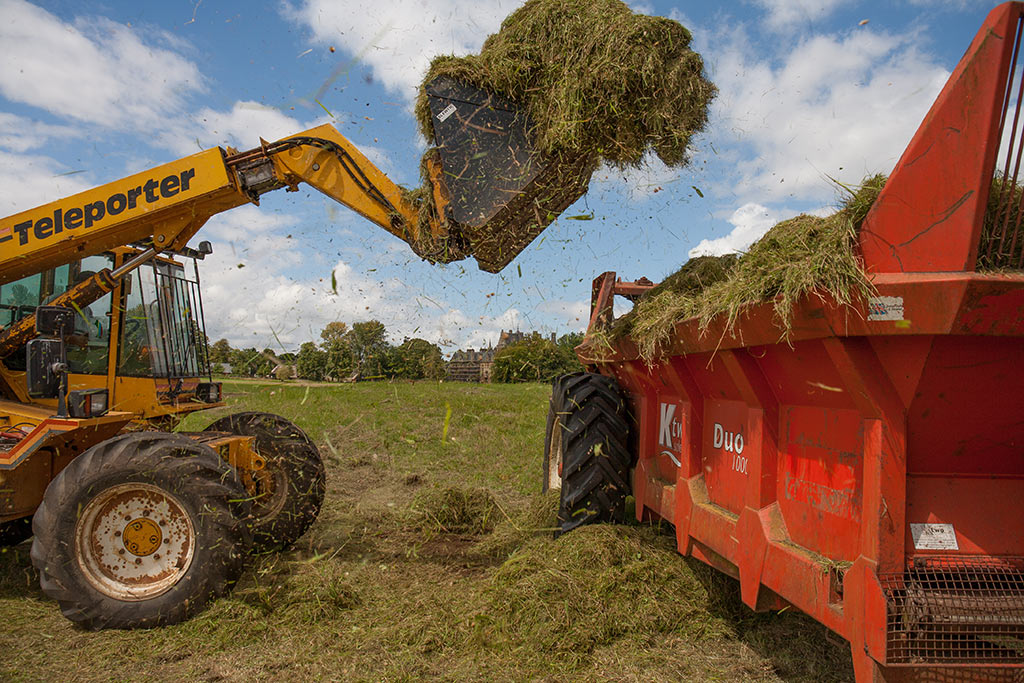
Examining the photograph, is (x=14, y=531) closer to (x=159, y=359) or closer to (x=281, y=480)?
(x=159, y=359)

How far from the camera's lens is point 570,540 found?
4.39 metres

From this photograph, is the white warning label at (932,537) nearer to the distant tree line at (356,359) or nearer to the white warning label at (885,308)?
the white warning label at (885,308)

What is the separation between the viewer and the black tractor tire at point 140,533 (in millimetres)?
4273

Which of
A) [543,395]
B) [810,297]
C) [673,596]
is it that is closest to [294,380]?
[673,596]

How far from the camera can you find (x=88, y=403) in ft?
16.0

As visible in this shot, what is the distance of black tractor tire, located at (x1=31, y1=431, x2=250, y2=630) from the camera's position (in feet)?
14.0

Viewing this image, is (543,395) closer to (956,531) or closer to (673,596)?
(673,596)

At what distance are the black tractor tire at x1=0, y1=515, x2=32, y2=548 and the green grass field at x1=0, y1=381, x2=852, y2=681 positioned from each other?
0.13m

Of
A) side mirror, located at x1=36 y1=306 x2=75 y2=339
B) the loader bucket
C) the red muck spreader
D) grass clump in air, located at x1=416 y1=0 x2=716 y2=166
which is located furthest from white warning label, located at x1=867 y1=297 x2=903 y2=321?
side mirror, located at x1=36 y1=306 x2=75 y2=339

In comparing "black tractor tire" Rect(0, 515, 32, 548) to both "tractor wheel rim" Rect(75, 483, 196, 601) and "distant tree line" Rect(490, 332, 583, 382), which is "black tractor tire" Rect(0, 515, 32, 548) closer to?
"tractor wheel rim" Rect(75, 483, 196, 601)

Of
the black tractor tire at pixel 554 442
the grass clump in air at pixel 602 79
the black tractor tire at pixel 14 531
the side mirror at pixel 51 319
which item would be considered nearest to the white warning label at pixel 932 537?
the grass clump in air at pixel 602 79

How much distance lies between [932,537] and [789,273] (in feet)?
3.69

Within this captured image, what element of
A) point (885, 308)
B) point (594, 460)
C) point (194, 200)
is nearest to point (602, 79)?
point (885, 308)

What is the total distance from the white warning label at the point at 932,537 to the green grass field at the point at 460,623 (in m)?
0.58
